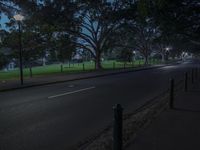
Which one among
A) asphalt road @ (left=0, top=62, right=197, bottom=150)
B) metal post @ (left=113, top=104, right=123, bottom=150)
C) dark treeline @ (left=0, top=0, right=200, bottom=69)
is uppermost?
dark treeline @ (left=0, top=0, right=200, bottom=69)

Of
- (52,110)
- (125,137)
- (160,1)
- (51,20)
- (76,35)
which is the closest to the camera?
(125,137)

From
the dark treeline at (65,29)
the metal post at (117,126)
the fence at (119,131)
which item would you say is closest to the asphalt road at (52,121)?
the fence at (119,131)

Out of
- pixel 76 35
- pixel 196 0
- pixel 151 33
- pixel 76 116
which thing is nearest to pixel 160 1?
pixel 76 116

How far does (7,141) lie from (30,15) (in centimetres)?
2561

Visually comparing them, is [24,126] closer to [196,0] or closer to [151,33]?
[196,0]

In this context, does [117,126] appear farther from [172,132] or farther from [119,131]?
[172,132]

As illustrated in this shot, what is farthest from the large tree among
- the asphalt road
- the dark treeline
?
the asphalt road

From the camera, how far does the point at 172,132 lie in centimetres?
548

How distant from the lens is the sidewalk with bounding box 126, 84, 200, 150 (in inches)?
183

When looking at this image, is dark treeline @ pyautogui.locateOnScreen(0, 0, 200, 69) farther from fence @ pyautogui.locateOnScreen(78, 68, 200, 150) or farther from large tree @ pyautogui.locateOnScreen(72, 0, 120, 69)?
fence @ pyautogui.locateOnScreen(78, 68, 200, 150)

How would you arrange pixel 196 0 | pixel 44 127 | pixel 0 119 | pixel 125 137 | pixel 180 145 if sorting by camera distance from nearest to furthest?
pixel 180 145, pixel 125 137, pixel 44 127, pixel 0 119, pixel 196 0

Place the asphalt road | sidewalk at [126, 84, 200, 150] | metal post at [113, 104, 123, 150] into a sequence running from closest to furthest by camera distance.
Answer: metal post at [113, 104, 123, 150] → sidewalk at [126, 84, 200, 150] → the asphalt road

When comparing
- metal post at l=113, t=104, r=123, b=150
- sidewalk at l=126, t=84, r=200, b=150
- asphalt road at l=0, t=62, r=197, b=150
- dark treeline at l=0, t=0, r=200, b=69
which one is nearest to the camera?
metal post at l=113, t=104, r=123, b=150

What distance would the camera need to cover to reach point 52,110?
842 centimetres
